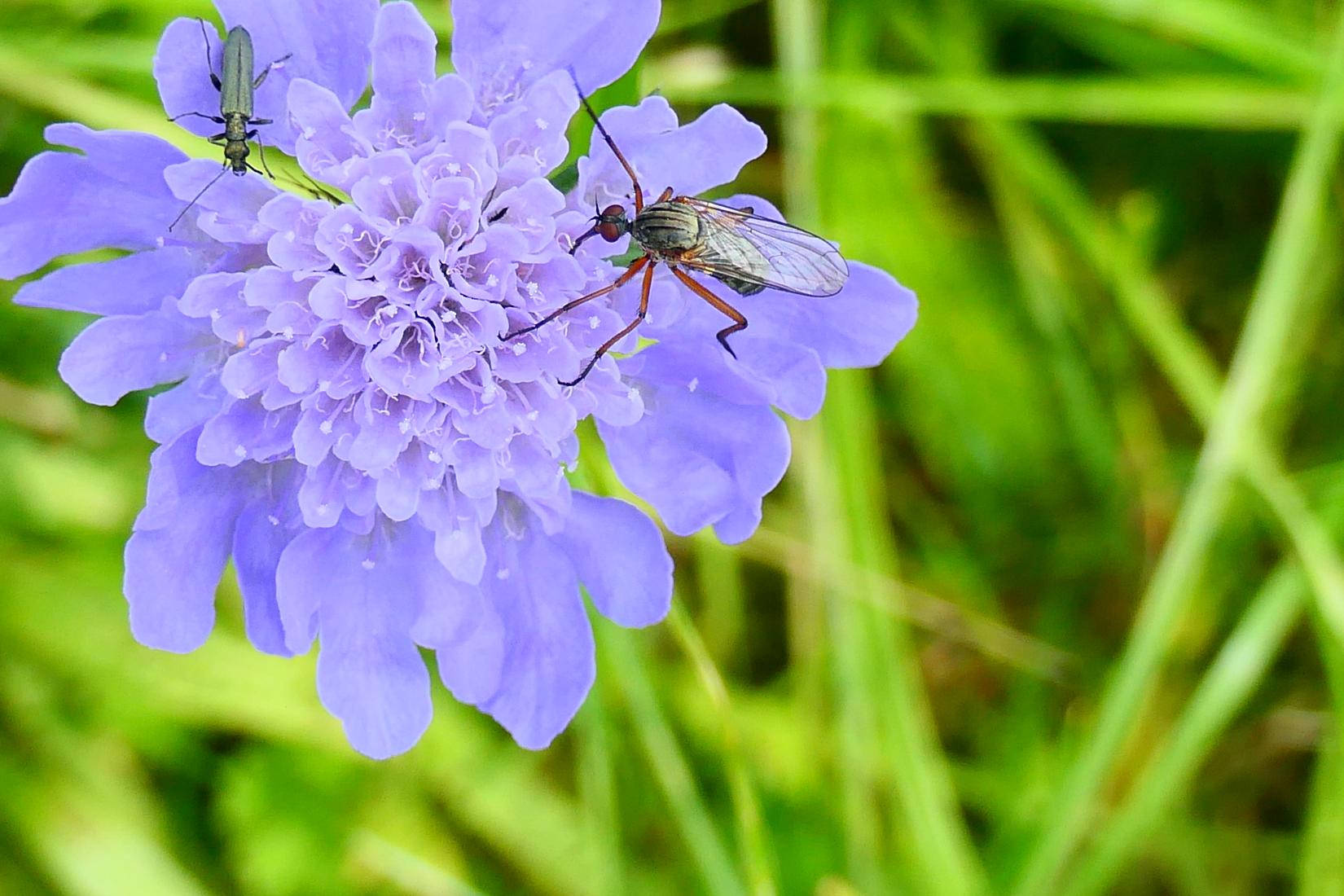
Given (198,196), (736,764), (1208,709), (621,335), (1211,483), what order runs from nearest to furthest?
(198,196) → (621,335) → (736,764) → (1208,709) → (1211,483)

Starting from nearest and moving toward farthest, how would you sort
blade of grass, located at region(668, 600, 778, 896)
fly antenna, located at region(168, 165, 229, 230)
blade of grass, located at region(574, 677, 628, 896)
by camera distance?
fly antenna, located at region(168, 165, 229, 230), blade of grass, located at region(668, 600, 778, 896), blade of grass, located at region(574, 677, 628, 896)

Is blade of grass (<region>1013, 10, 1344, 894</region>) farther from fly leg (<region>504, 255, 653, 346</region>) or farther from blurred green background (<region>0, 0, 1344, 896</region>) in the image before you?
fly leg (<region>504, 255, 653, 346</region>)

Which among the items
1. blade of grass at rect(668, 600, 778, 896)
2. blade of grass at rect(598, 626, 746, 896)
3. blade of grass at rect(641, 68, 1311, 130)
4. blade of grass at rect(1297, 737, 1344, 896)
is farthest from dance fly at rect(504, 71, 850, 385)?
blade of grass at rect(1297, 737, 1344, 896)

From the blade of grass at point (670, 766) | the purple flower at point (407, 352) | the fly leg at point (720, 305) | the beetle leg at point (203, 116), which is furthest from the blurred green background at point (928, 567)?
the beetle leg at point (203, 116)

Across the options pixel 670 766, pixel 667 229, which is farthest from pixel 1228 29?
pixel 670 766

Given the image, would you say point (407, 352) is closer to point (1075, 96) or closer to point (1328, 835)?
point (1075, 96)

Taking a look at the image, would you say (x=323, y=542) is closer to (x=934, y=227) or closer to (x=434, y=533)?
(x=434, y=533)
